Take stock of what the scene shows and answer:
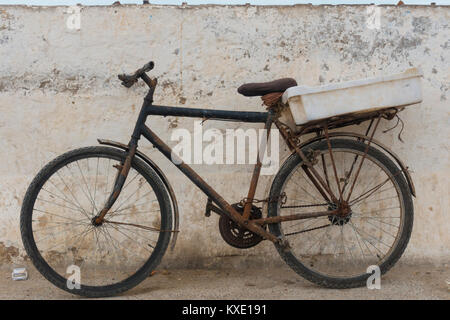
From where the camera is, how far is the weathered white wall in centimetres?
388

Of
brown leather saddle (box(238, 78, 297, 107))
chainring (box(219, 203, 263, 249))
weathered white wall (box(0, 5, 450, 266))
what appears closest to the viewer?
brown leather saddle (box(238, 78, 297, 107))

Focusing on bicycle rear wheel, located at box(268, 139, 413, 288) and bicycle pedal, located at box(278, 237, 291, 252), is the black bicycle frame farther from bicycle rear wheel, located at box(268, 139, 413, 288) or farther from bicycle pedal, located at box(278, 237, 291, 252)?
bicycle rear wheel, located at box(268, 139, 413, 288)

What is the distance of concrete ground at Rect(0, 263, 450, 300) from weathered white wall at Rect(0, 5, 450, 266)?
16cm

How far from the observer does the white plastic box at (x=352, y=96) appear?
325 cm

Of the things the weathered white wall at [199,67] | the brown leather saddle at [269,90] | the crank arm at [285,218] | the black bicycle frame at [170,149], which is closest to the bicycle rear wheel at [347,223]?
the weathered white wall at [199,67]

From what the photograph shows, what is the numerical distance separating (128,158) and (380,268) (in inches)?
68.3

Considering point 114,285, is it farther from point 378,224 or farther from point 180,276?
point 378,224

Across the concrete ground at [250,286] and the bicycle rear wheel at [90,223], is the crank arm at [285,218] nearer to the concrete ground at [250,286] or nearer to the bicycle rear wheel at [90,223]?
the concrete ground at [250,286]

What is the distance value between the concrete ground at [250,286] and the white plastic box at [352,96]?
42.7 inches

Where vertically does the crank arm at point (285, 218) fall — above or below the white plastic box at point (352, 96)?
below

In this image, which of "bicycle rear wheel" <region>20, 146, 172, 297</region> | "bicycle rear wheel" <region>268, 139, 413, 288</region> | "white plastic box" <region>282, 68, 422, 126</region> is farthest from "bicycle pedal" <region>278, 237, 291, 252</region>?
"bicycle rear wheel" <region>20, 146, 172, 297</region>

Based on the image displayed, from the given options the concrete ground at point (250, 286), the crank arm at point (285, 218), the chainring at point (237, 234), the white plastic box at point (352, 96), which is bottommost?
the concrete ground at point (250, 286)

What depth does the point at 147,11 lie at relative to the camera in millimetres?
3885
